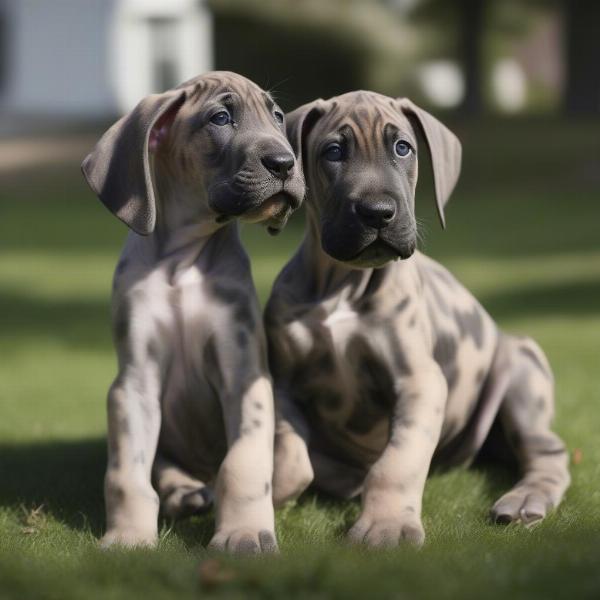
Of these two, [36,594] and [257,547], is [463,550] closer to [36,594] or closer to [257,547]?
[257,547]

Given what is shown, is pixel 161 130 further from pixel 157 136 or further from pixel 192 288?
pixel 192 288

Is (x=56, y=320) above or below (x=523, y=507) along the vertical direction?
below

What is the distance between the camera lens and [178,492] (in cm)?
529

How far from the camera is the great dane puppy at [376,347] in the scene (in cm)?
485

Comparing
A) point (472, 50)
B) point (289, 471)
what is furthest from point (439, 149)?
point (472, 50)

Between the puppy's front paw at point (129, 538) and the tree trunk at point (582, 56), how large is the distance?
32.0 m

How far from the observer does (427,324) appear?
17.7ft

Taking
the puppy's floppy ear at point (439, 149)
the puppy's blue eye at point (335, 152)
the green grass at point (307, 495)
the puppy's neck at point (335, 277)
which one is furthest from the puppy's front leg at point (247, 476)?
the puppy's floppy ear at point (439, 149)

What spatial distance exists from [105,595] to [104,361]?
7018mm

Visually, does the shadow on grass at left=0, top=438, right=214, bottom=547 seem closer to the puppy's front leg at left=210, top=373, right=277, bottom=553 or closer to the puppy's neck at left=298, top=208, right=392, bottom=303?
the puppy's front leg at left=210, top=373, right=277, bottom=553

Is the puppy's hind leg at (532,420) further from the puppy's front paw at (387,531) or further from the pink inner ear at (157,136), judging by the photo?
the pink inner ear at (157,136)

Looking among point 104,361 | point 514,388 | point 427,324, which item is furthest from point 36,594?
point 104,361

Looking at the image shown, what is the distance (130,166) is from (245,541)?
1.54 metres

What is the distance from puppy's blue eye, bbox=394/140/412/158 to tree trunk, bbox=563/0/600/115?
31.0 meters
